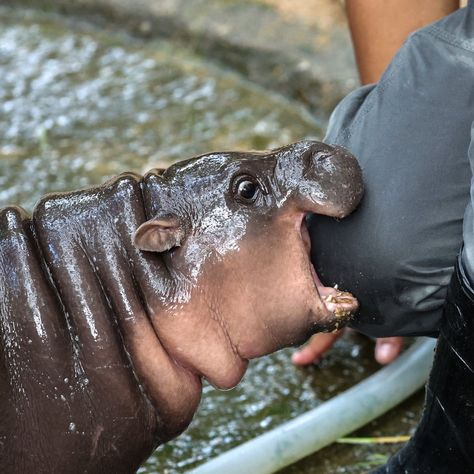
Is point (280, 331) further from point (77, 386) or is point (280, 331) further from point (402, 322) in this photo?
point (77, 386)

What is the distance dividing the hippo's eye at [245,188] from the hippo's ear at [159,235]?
18 cm

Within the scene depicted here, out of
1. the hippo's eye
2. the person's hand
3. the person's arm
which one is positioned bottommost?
the person's hand

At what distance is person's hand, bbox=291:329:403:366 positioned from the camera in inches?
137

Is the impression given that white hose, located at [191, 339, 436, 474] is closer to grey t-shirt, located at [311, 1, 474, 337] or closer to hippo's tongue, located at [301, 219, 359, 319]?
grey t-shirt, located at [311, 1, 474, 337]

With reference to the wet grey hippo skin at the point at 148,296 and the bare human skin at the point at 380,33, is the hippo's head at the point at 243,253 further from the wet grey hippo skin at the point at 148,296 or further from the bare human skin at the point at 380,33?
the bare human skin at the point at 380,33

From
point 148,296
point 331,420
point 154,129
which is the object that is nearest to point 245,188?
point 148,296

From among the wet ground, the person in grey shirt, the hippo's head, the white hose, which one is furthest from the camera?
the wet ground

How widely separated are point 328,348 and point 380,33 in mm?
1112

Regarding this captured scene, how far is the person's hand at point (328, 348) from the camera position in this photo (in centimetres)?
349

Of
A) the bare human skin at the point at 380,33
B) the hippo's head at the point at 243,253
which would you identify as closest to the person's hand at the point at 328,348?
the bare human skin at the point at 380,33

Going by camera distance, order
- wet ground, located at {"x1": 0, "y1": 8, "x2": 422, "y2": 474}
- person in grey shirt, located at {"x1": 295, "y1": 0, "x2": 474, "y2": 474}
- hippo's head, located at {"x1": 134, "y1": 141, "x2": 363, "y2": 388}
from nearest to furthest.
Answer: person in grey shirt, located at {"x1": 295, "y1": 0, "x2": 474, "y2": 474}
hippo's head, located at {"x1": 134, "y1": 141, "x2": 363, "y2": 388}
wet ground, located at {"x1": 0, "y1": 8, "x2": 422, "y2": 474}

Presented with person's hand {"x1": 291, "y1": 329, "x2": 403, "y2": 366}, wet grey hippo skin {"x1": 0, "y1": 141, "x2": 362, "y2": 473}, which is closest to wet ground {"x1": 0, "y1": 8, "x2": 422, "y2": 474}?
person's hand {"x1": 291, "y1": 329, "x2": 403, "y2": 366}

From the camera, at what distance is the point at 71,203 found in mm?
2727

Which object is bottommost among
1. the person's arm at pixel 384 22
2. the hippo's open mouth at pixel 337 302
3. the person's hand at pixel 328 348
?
the person's hand at pixel 328 348
